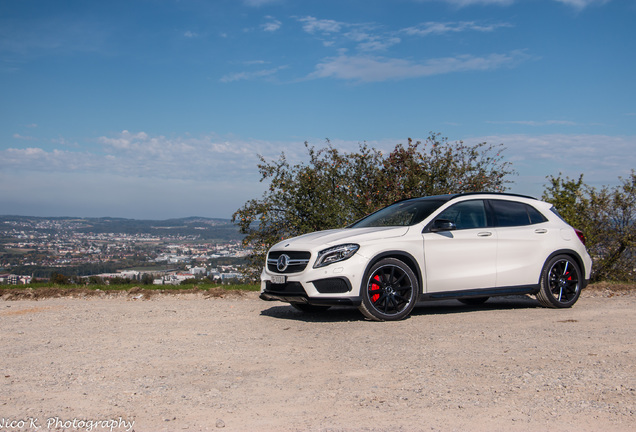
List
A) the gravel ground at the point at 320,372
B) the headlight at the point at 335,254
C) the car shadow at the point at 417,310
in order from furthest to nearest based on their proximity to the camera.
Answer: the car shadow at the point at 417,310
the headlight at the point at 335,254
the gravel ground at the point at 320,372

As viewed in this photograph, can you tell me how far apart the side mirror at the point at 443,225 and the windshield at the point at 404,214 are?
297 mm

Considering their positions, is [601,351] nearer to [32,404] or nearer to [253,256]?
[32,404]

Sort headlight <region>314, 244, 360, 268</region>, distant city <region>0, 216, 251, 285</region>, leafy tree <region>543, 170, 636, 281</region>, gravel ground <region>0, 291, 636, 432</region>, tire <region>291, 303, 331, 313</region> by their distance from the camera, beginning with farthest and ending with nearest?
distant city <region>0, 216, 251, 285</region> → leafy tree <region>543, 170, 636, 281</region> → tire <region>291, 303, 331, 313</region> → headlight <region>314, 244, 360, 268</region> → gravel ground <region>0, 291, 636, 432</region>

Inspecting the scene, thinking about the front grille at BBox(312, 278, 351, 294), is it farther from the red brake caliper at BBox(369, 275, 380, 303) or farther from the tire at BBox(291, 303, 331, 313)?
the tire at BBox(291, 303, 331, 313)

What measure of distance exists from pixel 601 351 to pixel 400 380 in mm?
2417

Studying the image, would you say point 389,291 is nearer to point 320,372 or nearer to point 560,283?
point 320,372

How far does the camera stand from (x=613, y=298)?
10805 mm

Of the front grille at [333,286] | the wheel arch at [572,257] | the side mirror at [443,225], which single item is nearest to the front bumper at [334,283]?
the front grille at [333,286]

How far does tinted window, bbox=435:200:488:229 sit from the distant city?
63.1 ft

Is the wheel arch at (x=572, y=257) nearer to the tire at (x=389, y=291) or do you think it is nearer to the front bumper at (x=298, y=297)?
the tire at (x=389, y=291)

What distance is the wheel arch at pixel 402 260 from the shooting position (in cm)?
749

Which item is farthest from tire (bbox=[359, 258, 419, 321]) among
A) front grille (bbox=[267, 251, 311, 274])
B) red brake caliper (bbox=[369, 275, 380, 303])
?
front grille (bbox=[267, 251, 311, 274])

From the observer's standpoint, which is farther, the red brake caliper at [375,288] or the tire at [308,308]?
the tire at [308,308]

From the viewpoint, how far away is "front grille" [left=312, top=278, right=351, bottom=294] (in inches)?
290
